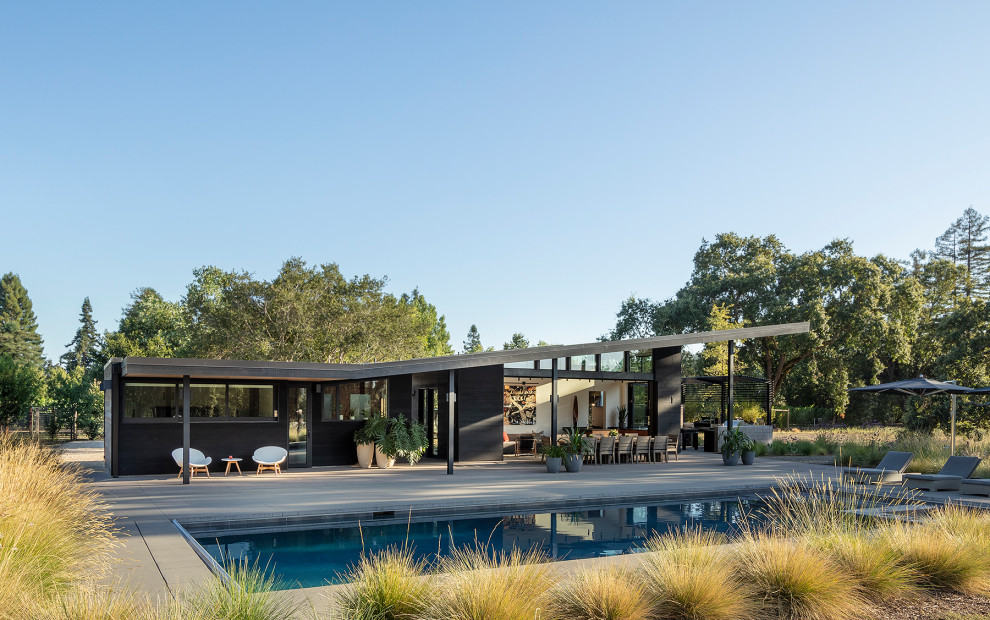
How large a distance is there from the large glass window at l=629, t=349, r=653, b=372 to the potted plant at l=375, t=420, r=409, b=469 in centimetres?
798

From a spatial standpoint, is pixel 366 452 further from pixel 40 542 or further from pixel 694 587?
pixel 694 587

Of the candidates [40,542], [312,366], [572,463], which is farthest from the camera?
[572,463]

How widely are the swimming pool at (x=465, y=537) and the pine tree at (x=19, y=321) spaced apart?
69212 mm

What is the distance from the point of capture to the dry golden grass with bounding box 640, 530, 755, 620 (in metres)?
4.83

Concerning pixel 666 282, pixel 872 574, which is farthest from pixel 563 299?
pixel 872 574

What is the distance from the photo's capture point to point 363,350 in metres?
28.3

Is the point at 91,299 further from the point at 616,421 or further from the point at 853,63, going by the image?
the point at 853,63

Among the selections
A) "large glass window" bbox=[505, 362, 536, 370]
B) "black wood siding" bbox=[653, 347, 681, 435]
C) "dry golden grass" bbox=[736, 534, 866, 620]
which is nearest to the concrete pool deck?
"large glass window" bbox=[505, 362, 536, 370]

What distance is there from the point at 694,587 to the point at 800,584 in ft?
2.85

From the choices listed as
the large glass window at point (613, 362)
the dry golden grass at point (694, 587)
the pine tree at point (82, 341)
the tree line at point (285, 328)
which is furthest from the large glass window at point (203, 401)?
the pine tree at point (82, 341)

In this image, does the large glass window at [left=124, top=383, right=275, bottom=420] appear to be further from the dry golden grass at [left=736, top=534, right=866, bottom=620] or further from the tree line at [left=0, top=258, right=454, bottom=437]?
the dry golden grass at [left=736, top=534, right=866, bottom=620]

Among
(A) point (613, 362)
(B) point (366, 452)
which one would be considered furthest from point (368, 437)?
(A) point (613, 362)

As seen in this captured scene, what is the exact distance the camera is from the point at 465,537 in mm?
9016

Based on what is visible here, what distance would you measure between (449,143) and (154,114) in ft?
30.0
